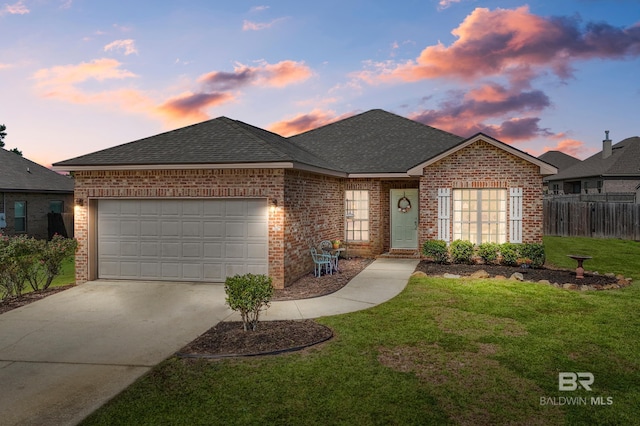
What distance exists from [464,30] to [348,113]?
379 inches

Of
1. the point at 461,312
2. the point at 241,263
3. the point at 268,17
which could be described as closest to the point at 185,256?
the point at 241,263

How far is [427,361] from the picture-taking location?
621cm

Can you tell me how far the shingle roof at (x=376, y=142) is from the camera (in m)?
Result: 17.6

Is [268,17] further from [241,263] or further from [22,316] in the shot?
[22,316]

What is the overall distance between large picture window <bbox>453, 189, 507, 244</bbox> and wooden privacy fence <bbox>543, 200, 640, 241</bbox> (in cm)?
1216

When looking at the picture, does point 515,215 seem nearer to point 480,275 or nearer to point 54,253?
point 480,275

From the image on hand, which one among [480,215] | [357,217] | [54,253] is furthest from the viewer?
[357,217]

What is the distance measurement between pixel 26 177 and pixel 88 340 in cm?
2022

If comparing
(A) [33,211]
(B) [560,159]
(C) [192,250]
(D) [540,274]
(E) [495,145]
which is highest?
(B) [560,159]

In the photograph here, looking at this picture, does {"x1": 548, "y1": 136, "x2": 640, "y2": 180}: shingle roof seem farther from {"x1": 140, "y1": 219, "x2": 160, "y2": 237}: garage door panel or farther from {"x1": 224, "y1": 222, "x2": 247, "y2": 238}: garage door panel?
{"x1": 140, "y1": 219, "x2": 160, "y2": 237}: garage door panel

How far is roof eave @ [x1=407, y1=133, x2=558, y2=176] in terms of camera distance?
14.7m

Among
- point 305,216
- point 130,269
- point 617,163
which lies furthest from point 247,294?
point 617,163

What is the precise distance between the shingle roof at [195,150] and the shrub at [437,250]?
5479mm

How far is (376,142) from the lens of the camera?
1992cm
